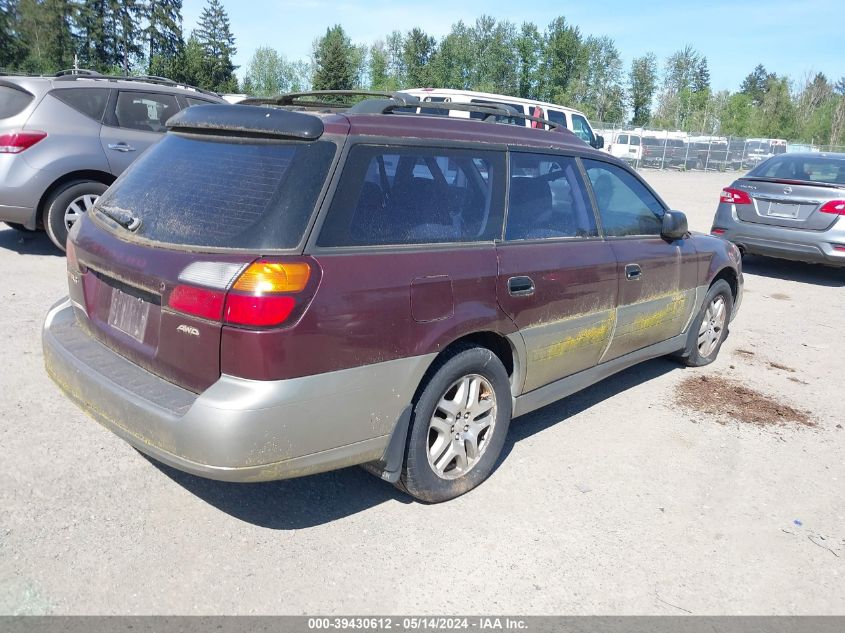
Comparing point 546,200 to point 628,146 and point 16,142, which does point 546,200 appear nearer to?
point 16,142

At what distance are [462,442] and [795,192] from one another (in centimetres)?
753

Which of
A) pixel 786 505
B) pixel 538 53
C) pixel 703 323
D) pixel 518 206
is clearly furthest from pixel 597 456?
pixel 538 53

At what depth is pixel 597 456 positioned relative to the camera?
4.13m

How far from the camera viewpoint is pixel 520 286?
3.60 m

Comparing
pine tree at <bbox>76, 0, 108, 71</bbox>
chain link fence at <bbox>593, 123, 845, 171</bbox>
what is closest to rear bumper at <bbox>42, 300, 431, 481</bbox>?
chain link fence at <bbox>593, 123, 845, 171</bbox>

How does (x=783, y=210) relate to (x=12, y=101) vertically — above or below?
below

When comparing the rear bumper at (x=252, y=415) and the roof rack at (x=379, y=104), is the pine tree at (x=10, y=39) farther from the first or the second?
the rear bumper at (x=252, y=415)

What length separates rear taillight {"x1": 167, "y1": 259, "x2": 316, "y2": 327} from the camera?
2.64 m

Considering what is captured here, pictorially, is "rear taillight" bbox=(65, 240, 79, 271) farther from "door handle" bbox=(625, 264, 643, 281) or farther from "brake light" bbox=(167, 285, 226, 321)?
"door handle" bbox=(625, 264, 643, 281)

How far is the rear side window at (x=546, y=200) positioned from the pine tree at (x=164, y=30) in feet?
276

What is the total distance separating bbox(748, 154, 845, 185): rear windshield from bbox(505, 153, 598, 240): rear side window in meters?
6.48

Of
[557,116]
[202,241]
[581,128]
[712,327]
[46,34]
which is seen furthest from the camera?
[46,34]

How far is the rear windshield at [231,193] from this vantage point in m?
2.81

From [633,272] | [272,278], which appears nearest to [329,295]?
[272,278]
